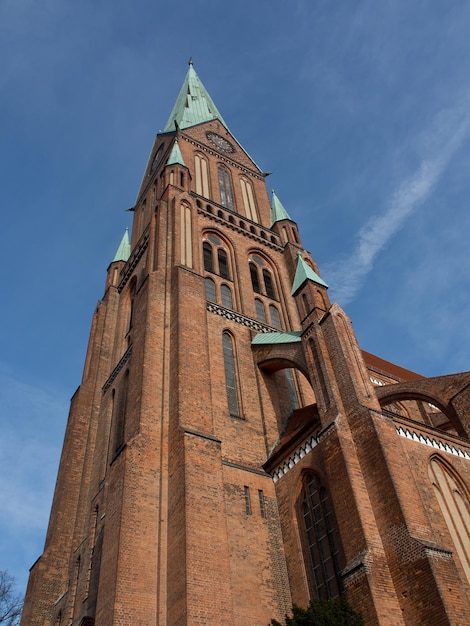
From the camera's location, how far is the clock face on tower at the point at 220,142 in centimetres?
3425

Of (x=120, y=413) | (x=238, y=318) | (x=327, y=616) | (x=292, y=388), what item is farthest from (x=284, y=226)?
(x=327, y=616)

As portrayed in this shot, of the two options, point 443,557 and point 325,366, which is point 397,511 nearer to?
point 443,557

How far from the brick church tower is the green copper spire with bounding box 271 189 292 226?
20.3 ft

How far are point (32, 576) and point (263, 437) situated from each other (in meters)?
8.14

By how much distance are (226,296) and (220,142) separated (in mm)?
15068

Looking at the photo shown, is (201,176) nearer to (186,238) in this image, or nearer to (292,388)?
(186,238)

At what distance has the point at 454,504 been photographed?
46.3ft

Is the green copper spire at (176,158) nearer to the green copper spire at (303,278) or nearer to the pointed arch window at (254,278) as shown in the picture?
the pointed arch window at (254,278)

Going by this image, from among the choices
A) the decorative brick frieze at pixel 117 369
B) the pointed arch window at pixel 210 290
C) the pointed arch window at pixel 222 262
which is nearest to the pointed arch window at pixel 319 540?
the decorative brick frieze at pixel 117 369

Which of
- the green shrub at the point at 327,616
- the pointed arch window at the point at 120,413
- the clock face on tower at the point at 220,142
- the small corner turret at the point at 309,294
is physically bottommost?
the green shrub at the point at 327,616

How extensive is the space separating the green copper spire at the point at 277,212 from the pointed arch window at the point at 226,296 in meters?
7.51

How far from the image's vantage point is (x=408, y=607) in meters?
10.6

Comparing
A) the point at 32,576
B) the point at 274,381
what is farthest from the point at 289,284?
the point at 32,576

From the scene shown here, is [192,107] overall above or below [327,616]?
above
